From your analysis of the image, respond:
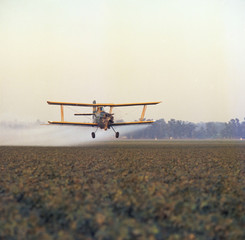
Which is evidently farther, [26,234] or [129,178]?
[129,178]

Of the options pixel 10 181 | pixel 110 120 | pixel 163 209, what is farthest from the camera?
pixel 110 120

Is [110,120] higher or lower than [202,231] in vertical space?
higher

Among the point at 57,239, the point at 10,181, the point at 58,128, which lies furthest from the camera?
the point at 58,128

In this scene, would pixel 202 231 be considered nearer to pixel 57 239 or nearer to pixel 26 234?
pixel 57 239

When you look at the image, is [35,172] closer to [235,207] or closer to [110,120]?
[235,207]

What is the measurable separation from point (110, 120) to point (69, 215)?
1342 inches

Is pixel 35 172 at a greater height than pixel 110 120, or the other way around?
pixel 110 120

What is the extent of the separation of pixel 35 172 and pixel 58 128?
219 feet

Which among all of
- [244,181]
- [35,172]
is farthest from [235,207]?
[35,172]

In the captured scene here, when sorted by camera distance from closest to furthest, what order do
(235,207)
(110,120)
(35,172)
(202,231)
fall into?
(202,231) → (235,207) → (35,172) → (110,120)

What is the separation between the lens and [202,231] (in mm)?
9086

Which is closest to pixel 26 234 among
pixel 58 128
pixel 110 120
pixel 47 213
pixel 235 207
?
pixel 47 213

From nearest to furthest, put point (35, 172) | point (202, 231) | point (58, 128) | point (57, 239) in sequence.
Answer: point (57, 239) → point (202, 231) → point (35, 172) → point (58, 128)

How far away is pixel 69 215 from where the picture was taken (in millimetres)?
9547
